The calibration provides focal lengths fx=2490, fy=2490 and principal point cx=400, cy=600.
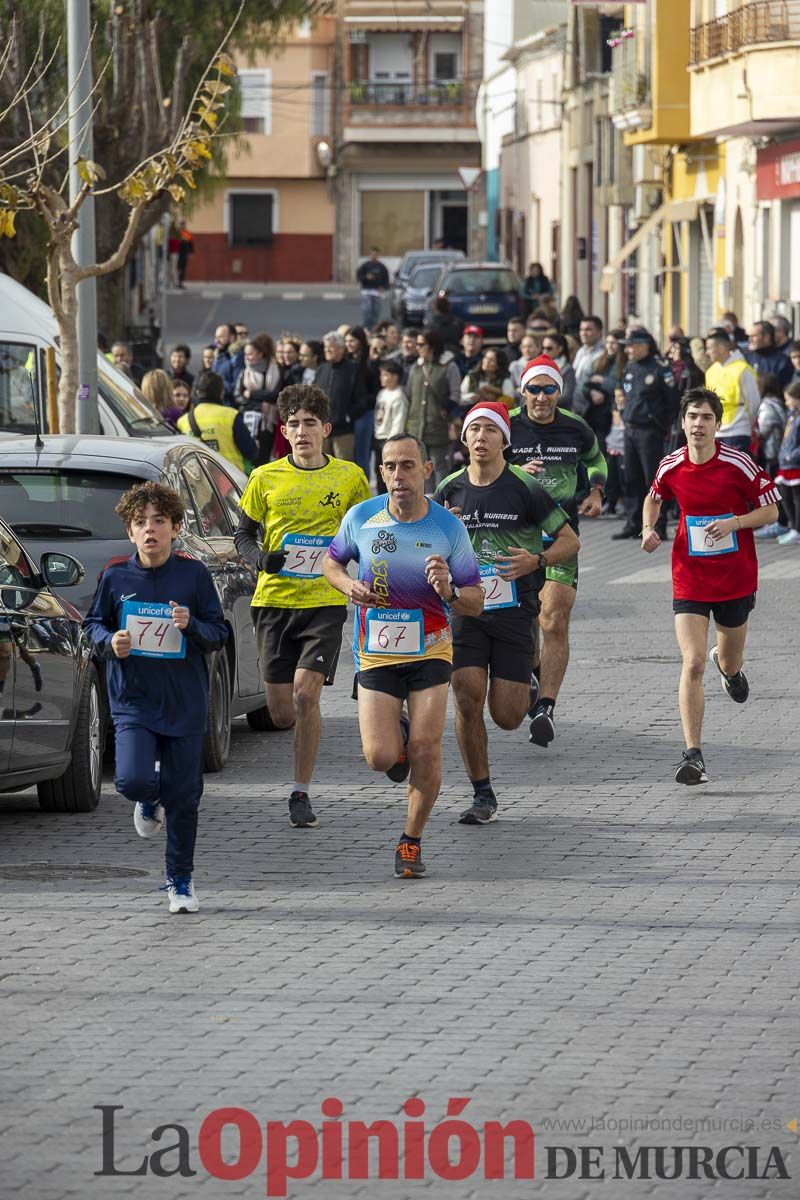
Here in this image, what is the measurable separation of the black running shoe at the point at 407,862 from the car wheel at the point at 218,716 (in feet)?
7.93

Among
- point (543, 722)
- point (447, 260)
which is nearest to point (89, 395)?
point (543, 722)

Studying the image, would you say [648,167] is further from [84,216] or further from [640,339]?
[84,216]

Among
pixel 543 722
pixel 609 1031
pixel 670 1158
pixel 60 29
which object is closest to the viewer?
pixel 670 1158

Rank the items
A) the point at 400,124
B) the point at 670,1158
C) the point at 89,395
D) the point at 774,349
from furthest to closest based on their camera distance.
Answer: the point at 400,124
the point at 774,349
the point at 89,395
the point at 670,1158

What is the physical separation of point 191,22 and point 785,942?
78.3 ft

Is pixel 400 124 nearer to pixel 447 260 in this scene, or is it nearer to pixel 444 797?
pixel 447 260

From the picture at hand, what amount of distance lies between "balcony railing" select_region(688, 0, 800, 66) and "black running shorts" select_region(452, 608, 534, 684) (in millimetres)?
22374

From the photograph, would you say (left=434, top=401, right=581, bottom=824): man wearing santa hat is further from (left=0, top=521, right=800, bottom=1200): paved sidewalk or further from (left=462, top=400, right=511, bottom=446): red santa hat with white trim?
(left=0, top=521, right=800, bottom=1200): paved sidewalk

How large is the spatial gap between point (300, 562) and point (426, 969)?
10.5ft

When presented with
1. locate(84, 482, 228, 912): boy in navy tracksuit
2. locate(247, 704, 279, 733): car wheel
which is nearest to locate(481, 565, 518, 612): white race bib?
locate(84, 482, 228, 912): boy in navy tracksuit

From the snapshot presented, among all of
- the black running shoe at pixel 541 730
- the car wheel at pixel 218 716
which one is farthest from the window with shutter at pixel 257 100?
the car wheel at pixel 218 716

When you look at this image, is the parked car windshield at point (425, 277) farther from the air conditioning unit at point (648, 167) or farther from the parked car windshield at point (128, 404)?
the parked car windshield at point (128, 404)

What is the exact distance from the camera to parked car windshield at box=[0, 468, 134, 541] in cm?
1180

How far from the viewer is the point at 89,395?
19.0 metres
